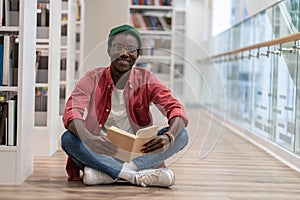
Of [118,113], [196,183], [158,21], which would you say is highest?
[158,21]

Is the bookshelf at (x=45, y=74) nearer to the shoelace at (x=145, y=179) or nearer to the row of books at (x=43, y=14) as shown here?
the row of books at (x=43, y=14)

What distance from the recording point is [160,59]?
7770 mm

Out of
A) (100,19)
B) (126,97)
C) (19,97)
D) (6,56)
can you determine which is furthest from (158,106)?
(100,19)

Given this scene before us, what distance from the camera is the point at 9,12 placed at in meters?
3.26

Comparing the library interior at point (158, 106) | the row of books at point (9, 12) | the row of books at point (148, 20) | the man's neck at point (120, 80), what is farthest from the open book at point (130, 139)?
the row of books at point (148, 20)

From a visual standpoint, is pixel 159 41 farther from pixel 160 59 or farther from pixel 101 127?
pixel 101 127

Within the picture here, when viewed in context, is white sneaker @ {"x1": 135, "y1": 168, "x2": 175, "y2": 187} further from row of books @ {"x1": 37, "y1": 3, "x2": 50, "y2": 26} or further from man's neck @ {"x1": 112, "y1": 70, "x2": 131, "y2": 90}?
row of books @ {"x1": 37, "y1": 3, "x2": 50, "y2": 26}

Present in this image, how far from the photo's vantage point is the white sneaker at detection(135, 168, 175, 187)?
10.7ft

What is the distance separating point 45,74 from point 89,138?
1.25 m

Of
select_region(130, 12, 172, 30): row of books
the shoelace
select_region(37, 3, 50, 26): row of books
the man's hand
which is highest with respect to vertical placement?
select_region(130, 12, 172, 30): row of books

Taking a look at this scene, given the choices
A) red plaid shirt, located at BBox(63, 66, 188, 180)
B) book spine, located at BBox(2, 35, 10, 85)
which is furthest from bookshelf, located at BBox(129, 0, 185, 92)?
book spine, located at BBox(2, 35, 10, 85)

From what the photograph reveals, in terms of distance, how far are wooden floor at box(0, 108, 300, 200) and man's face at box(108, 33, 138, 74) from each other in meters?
0.63

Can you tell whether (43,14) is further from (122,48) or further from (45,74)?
(122,48)

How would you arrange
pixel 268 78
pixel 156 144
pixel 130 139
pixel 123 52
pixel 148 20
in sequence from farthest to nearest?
pixel 148 20 < pixel 268 78 < pixel 123 52 < pixel 156 144 < pixel 130 139
